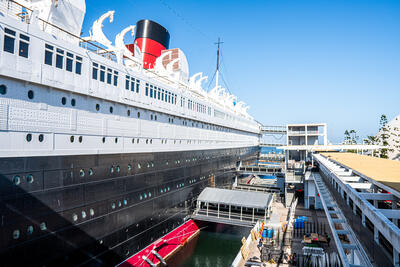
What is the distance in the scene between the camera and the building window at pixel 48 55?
9.49 m

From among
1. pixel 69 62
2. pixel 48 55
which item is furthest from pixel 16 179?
pixel 69 62

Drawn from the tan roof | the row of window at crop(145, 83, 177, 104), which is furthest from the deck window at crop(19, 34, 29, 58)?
the tan roof

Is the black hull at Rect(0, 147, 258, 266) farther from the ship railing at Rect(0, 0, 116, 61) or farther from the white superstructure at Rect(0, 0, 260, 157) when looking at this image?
the ship railing at Rect(0, 0, 116, 61)

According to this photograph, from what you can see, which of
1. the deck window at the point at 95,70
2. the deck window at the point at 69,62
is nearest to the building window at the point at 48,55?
the deck window at the point at 69,62

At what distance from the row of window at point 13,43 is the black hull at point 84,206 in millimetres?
3604

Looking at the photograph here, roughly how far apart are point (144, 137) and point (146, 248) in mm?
6617

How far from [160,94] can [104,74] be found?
196 inches

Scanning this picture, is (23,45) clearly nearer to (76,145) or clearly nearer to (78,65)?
(78,65)

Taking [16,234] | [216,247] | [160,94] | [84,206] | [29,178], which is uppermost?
[160,94]

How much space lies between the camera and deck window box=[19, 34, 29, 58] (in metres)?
8.63

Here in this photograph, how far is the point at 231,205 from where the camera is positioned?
22.6m

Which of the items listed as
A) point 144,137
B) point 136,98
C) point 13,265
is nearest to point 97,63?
point 136,98

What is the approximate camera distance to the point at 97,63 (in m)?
11.8

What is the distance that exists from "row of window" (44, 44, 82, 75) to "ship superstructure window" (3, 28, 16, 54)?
1.14 meters
